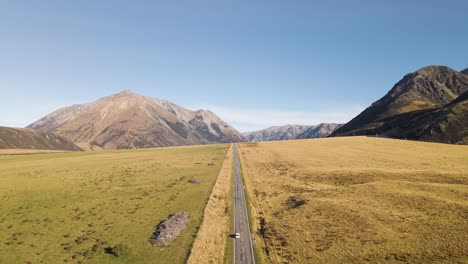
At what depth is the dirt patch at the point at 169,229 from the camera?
5417cm

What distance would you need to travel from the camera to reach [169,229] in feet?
190

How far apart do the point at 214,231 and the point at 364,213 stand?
3521cm

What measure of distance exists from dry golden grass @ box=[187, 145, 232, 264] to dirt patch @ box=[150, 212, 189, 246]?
4582 mm

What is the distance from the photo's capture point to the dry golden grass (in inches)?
1930

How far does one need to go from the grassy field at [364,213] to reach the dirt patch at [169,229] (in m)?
16.6

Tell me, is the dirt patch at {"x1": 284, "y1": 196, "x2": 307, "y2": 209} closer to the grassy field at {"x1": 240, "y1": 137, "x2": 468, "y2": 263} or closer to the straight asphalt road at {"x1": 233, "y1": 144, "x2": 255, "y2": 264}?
the grassy field at {"x1": 240, "y1": 137, "x2": 468, "y2": 263}

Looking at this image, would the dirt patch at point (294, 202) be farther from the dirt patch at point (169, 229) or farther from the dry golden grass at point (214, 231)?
the dirt patch at point (169, 229)

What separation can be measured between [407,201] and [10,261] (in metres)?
84.9

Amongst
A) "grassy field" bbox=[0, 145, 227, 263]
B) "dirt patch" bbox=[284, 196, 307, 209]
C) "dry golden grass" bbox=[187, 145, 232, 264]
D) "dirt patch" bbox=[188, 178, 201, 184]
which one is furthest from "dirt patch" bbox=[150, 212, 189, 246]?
"dirt patch" bbox=[188, 178, 201, 184]

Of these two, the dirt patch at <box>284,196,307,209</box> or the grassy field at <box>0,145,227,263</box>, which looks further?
the dirt patch at <box>284,196,307,209</box>

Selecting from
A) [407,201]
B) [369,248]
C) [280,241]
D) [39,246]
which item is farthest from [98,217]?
[407,201]

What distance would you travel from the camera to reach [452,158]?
125m

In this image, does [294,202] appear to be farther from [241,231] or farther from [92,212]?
[92,212]

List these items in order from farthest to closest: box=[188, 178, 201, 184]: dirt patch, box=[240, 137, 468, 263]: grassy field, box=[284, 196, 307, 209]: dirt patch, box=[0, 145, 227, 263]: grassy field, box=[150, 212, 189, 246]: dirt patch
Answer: box=[188, 178, 201, 184]: dirt patch < box=[284, 196, 307, 209]: dirt patch < box=[150, 212, 189, 246]: dirt patch < box=[0, 145, 227, 263]: grassy field < box=[240, 137, 468, 263]: grassy field
